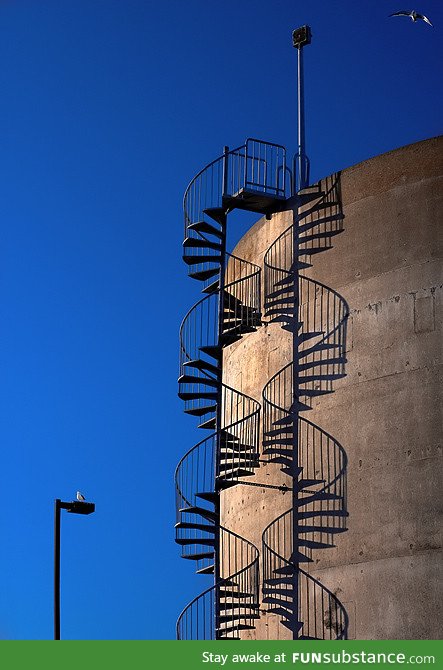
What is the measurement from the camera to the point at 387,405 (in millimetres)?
24859

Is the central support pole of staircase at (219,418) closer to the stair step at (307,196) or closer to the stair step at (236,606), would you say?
the stair step at (236,606)

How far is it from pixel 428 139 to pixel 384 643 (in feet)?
29.2

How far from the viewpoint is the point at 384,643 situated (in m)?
23.4

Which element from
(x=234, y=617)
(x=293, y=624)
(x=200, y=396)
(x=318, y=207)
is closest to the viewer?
(x=293, y=624)

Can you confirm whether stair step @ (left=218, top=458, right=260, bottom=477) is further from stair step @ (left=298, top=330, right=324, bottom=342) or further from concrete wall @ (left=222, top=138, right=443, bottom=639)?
stair step @ (left=298, top=330, right=324, bottom=342)

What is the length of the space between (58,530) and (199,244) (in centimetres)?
755

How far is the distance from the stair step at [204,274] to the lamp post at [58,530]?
6.48m

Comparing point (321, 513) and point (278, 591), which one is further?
point (278, 591)

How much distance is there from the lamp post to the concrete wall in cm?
377

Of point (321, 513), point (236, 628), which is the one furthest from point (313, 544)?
point (236, 628)

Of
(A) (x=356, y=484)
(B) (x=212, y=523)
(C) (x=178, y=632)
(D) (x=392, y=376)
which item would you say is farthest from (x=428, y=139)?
(C) (x=178, y=632)

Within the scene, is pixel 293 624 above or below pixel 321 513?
below

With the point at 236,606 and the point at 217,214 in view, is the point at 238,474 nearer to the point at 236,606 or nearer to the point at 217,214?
the point at 236,606

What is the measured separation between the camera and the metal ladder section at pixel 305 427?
2534 cm
